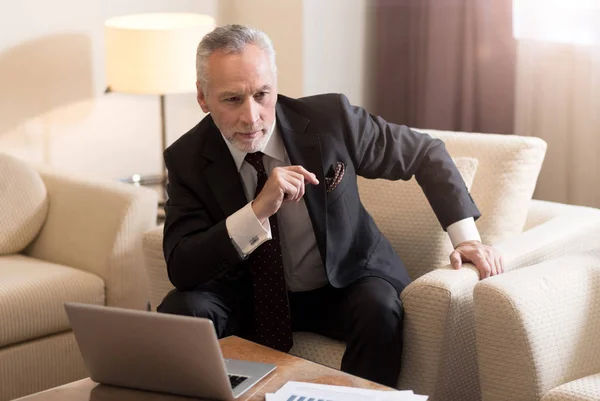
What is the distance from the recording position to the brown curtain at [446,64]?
355cm

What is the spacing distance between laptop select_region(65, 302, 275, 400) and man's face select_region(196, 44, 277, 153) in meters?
0.60

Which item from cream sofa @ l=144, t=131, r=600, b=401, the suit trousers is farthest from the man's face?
cream sofa @ l=144, t=131, r=600, b=401

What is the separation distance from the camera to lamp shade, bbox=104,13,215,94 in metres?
3.46

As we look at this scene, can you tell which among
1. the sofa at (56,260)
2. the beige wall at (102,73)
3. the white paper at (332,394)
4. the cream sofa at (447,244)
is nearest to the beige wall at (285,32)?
the beige wall at (102,73)

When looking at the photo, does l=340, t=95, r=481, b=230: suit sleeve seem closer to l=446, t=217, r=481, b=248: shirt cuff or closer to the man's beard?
l=446, t=217, r=481, b=248: shirt cuff

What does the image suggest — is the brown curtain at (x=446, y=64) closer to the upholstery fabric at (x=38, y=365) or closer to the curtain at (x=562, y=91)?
the curtain at (x=562, y=91)

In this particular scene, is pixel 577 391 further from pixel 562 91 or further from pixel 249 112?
pixel 562 91

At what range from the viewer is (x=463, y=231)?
2402mm

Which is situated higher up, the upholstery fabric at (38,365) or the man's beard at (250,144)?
the man's beard at (250,144)

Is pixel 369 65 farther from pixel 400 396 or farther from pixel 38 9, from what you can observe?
pixel 400 396

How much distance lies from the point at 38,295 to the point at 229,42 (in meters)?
1.12

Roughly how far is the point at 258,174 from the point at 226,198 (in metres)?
0.10

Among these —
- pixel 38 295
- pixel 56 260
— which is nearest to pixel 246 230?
pixel 38 295

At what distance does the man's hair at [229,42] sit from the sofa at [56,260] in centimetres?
96
